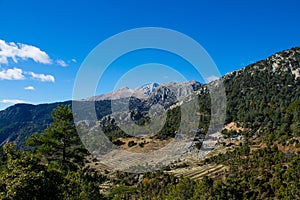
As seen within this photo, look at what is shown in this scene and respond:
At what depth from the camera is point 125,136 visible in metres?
164

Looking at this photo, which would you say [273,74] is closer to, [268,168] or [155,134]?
[155,134]

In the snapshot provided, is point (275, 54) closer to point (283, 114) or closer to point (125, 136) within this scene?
point (283, 114)

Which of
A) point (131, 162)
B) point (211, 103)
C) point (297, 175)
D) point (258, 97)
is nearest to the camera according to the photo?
point (297, 175)

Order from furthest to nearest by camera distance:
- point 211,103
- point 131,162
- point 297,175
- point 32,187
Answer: point 211,103
point 131,162
point 297,175
point 32,187

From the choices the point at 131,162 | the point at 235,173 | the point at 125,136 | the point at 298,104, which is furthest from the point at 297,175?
the point at 125,136

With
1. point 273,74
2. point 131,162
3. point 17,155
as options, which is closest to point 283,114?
point 273,74

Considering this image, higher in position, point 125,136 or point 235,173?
point 125,136

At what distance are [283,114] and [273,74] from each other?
47131mm

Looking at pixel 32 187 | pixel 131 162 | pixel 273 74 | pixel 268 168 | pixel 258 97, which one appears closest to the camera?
pixel 32 187

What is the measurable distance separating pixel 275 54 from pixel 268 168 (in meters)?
123

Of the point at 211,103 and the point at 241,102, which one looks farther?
the point at 211,103

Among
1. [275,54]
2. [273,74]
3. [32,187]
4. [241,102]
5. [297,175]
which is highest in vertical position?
[275,54]

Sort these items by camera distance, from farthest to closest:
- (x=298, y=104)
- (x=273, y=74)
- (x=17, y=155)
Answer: (x=273, y=74)
(x=298, y=104)
(x=17, y=155)

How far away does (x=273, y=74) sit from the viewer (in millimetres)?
161500
